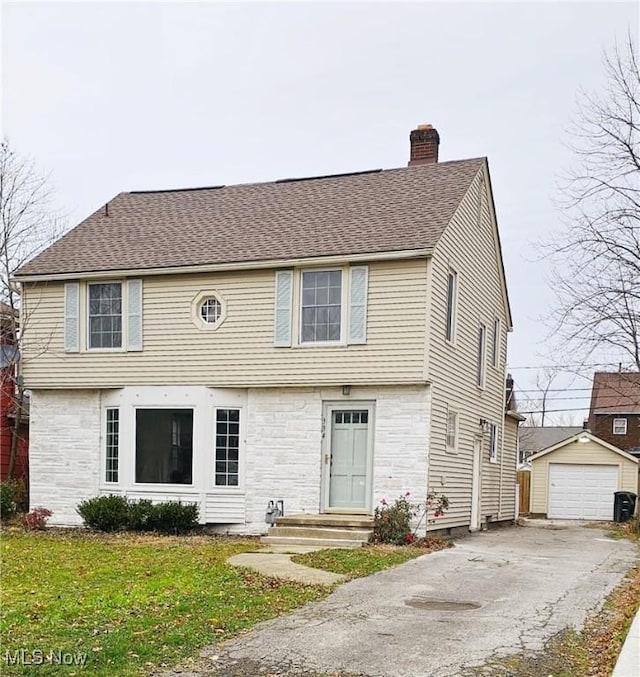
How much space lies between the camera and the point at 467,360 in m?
17.8

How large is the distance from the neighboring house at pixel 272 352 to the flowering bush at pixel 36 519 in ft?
1.33

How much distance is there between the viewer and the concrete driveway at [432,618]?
6.39m

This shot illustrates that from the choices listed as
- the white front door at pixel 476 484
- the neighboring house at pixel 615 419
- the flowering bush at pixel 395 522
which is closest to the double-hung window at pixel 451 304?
the white front door at pixel 476 484

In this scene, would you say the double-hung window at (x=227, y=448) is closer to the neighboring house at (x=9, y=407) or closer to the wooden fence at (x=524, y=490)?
the neighboring house at (x=9, y=407)

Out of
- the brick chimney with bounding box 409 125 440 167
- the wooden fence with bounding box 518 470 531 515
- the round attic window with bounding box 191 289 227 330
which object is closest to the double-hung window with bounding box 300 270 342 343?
the round attic window with bounding box 191 289 227 330

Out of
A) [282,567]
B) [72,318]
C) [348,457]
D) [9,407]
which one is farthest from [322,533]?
[9,407]

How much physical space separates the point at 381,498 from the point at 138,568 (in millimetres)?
5454

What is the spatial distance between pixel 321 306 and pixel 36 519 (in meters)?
7.15

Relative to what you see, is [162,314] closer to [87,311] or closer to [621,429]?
[87,311]

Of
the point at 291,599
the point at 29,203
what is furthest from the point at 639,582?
the point at 29,203

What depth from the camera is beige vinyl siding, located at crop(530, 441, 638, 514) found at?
→ 29.5 m

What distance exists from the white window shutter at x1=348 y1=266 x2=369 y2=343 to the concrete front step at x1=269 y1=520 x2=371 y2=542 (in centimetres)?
340

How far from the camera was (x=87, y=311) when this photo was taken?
17.4 m

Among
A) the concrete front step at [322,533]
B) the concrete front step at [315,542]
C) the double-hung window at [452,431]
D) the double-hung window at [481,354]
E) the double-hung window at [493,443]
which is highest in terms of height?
the double-hung window at [481,354]
